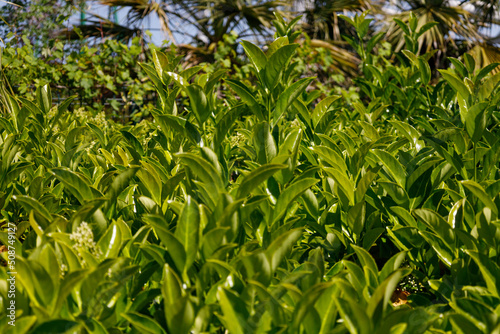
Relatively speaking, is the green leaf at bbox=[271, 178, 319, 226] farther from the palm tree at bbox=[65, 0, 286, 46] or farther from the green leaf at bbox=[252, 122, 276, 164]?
the palm tree at bbox=[65, 0, 286, 46]

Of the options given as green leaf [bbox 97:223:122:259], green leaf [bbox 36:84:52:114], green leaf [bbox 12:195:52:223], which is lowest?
green leaf [bbox 97:223:122:259]

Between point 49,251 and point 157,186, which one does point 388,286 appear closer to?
point 49,251

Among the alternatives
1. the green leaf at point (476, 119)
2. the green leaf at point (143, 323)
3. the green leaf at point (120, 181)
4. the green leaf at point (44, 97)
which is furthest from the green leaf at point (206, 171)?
the green leaf at point (44, 97)

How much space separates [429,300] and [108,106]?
19.2 feet

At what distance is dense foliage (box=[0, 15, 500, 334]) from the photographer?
1.01 meters

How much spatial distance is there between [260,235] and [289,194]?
6.9 inches

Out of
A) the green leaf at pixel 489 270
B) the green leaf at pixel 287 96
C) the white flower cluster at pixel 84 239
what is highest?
the green leaf at pixel 287 96

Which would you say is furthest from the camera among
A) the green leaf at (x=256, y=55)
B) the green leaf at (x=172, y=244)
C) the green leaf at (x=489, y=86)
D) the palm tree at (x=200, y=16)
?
the palm tree at (x=200, y=16)

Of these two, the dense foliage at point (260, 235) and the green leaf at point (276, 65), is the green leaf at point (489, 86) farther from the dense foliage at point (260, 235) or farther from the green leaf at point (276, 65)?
the green leaf at point (276, 65)

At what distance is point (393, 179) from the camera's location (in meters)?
1.71

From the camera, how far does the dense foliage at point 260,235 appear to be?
3.32 feet

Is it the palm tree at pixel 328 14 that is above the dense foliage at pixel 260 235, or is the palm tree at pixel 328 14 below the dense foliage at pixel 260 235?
above

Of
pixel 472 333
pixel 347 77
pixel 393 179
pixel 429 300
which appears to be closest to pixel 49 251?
pixel 472 333

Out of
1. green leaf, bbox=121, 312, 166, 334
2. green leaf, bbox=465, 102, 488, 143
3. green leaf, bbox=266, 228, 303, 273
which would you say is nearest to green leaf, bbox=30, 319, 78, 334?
green leaf, bbox=121, 312, 166, 334
